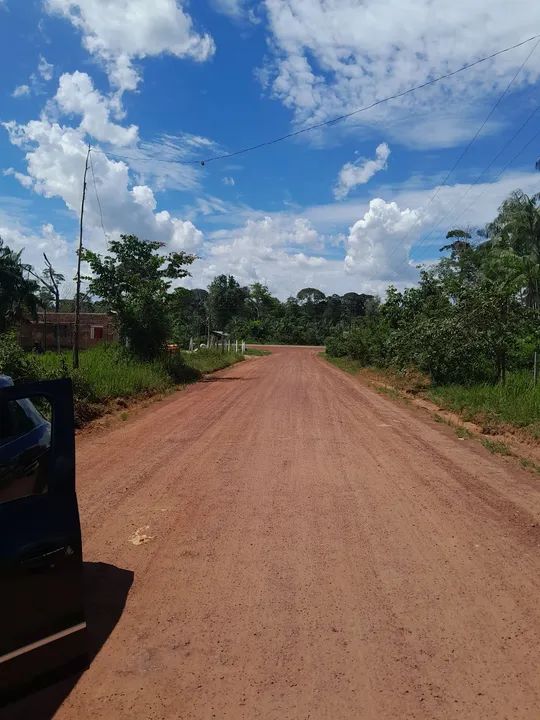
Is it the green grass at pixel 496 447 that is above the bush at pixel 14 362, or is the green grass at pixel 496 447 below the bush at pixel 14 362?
below

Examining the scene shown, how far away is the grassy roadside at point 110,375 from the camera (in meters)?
11.7

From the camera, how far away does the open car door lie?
257cm

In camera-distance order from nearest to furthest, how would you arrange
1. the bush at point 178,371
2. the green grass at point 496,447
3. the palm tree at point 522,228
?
the green grass at point 496,447
the bush at point 178,371
the palm tree at point 522,228

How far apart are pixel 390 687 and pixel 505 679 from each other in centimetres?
62

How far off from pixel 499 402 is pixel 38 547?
11072 mm

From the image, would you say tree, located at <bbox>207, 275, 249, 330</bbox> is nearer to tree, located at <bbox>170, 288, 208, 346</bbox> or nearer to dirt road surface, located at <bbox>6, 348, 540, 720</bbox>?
tree, located at <bbox>170, 288, 208, 346</bbox>

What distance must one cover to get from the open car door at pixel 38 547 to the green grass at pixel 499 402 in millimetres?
8612

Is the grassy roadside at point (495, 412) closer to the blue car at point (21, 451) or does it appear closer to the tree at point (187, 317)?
the blue car at point (21, 451)

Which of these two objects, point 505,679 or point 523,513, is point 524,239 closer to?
point 523,513

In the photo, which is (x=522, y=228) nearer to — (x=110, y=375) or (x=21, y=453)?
(x=110, y=375)

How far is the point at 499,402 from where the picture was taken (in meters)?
12.0

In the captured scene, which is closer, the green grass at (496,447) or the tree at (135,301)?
the green grass at (496,447)

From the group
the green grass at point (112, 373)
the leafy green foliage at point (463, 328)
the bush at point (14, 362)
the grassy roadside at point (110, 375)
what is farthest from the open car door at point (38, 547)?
the leafy green foliage at point (463, 328)

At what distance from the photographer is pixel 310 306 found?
115562 mm
